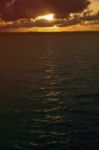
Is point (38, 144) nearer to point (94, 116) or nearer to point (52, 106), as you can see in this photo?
point (94, 116)

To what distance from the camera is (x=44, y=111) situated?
4969cm

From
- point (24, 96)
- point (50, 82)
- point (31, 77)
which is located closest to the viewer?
point (24, 96)

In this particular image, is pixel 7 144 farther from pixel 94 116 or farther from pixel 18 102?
pixel 18 102

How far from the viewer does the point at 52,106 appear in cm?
5281

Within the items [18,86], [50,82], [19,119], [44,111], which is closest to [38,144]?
[19,119]

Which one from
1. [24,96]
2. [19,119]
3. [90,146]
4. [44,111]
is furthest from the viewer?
[24,96]

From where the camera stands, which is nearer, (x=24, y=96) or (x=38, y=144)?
(x=38, y=144)

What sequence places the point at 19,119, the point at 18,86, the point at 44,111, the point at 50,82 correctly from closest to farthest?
the point at 19,119 → the point at 44,111 → the point at 18,86 → the point at 50,82

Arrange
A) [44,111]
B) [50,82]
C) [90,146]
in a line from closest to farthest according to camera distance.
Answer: [90,146], [44,111], [50,82]

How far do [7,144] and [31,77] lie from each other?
4680 centimetres

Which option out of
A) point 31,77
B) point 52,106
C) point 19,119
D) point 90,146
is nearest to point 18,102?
point 52,106

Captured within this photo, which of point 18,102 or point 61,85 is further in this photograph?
point 61,85

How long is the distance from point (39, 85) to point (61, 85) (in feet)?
12.7

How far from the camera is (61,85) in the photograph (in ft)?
236
